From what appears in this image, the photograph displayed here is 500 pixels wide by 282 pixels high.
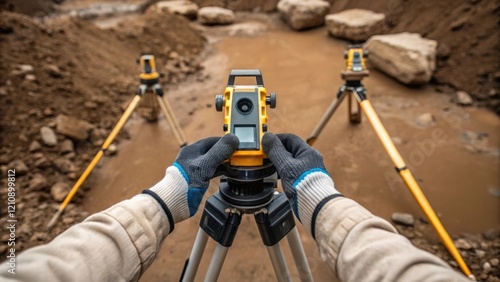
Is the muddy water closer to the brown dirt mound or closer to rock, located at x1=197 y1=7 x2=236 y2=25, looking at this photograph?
the brown dirt mound

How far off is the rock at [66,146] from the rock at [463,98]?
371 centimetres

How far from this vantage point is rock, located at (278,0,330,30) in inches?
207

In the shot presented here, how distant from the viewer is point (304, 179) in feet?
2.43

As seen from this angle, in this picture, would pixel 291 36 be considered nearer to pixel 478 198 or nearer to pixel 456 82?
pixel 456 82

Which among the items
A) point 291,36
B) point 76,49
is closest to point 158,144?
point 76,49

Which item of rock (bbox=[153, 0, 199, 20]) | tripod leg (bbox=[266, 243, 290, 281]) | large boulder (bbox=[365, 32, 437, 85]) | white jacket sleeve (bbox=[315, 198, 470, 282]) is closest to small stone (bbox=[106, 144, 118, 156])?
tripod leg (bbox=[266, 243, 290, 281])

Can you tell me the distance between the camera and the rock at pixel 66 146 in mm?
2301

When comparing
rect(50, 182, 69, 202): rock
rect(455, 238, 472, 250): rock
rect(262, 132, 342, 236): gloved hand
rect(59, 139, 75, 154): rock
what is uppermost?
rect(262, 132, 342, 236): gloved hand

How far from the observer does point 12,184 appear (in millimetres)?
1956

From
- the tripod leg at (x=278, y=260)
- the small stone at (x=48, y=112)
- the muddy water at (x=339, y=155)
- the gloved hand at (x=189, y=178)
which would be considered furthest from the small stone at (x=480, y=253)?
the small stone at (x=48, y=112)

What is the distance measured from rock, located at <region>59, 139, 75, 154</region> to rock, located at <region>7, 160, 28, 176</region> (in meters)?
0.28

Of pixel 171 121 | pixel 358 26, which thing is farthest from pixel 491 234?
pixel 358 26

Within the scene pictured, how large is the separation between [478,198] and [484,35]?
7.64 ft

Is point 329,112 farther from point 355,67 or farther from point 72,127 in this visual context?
point 72,127
